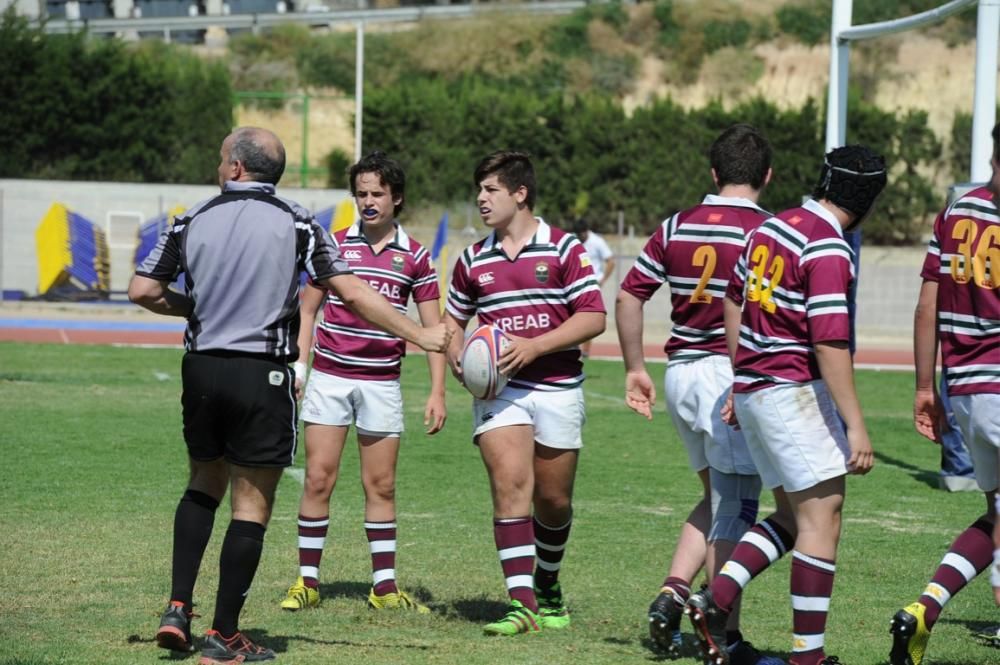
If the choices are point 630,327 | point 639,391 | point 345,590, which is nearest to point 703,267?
point 630,327

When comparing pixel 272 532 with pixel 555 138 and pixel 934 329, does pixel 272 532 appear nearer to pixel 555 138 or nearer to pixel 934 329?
pixel 934 329

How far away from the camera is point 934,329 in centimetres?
576

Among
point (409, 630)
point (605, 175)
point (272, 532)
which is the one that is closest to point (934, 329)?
point (409, 630)

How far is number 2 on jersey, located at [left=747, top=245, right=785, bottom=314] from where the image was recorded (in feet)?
17.2

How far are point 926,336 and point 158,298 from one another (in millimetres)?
3147

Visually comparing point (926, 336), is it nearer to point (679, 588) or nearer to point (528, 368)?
point (679, 588)

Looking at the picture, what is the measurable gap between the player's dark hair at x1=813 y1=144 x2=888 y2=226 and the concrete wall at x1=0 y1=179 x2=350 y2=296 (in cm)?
2828

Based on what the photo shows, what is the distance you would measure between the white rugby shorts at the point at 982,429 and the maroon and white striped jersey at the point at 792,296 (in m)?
0.78

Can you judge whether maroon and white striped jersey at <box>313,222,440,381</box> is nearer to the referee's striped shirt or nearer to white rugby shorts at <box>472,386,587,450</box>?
white rugby shorts at <box>472,386,587,450</box>

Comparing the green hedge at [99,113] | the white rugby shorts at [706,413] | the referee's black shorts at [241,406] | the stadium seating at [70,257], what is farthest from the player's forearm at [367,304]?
the green hedge at [99,113]

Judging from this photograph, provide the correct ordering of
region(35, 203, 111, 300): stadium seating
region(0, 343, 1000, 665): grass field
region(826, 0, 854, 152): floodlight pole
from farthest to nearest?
region(35, 203, 111, 300): stadium seating
region(826, 0, 854, 152): floodlight pole
region(0, 343, 1000, 665): grass field

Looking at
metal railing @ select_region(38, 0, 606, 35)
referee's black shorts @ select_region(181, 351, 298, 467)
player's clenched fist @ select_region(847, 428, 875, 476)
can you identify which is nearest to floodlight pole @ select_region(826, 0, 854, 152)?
player's clenched fist @ select_region(847, 428, 875, 476)

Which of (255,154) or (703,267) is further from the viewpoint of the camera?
(703,267)

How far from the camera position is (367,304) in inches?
227
